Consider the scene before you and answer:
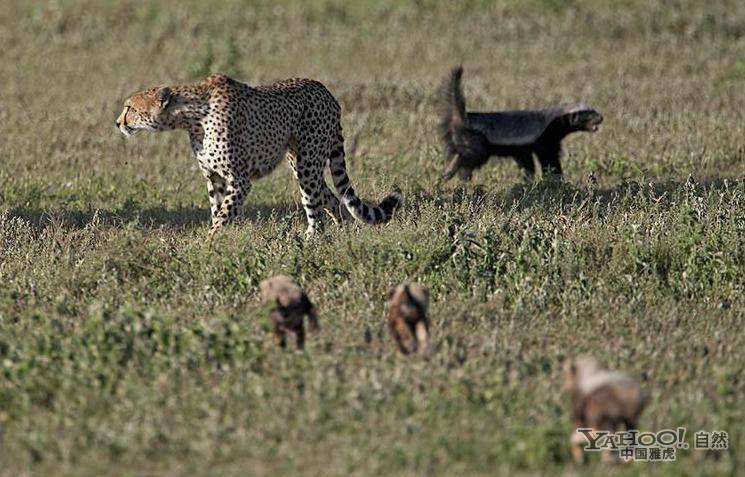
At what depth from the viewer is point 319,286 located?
863cm

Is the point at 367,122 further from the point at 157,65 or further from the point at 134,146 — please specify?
the point at 157,65

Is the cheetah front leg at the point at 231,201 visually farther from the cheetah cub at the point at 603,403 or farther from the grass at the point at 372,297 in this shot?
the cheetah cub at the point at 603,403

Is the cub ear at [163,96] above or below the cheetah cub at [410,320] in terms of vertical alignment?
above

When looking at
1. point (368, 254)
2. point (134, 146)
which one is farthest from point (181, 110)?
point (134, 146)

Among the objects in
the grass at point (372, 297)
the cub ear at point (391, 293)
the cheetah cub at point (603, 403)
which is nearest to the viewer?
the cheetah cub at point (603, 403)

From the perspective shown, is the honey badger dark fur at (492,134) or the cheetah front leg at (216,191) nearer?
the cheetah front leg at (216,191)

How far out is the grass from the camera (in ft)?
20.4

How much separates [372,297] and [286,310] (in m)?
1.35

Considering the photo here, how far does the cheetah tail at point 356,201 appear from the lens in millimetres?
10383

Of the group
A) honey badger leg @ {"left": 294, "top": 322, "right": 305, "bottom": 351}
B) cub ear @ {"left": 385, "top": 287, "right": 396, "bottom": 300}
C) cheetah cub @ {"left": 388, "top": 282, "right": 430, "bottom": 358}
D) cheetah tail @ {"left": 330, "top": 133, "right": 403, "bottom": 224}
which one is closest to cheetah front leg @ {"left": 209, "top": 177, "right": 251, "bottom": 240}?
cheetah tail @ {"left": 330, "top": 133, "right": 403, "bottom": 224}

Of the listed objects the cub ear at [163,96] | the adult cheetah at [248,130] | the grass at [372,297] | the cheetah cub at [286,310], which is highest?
the cub ear at [163,96]

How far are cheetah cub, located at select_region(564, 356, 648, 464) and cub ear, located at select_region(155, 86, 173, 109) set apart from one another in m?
5.06

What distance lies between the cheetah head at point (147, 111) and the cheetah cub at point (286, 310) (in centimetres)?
325

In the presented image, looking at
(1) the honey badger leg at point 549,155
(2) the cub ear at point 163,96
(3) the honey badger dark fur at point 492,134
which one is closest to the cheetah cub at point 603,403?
(2) the cub ear at point 163,96
